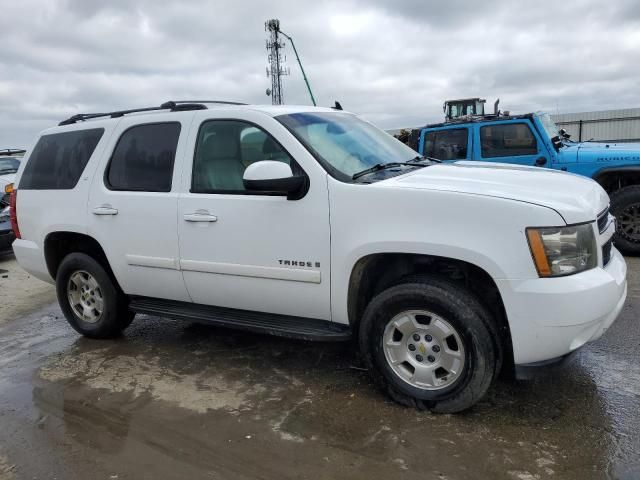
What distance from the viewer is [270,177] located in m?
3.27

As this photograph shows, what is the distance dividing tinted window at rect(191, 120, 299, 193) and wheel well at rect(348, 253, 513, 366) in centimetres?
102

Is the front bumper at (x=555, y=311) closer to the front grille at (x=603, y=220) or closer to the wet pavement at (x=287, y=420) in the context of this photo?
the front grille at (x=603, y=220)

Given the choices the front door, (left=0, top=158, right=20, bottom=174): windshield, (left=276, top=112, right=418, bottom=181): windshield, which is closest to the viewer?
the front door

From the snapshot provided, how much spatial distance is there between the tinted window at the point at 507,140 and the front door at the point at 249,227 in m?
5.40

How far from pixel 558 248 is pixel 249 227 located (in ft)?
6.21

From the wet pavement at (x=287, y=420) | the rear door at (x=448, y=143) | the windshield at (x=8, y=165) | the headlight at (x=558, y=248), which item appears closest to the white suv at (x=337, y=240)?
the headlight at (x=558, y=248)

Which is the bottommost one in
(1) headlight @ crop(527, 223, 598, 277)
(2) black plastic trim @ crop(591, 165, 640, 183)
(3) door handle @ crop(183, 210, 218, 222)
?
(1) headlight @ crop(527, 223, 598, 277)

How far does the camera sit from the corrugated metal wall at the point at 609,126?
1988cm

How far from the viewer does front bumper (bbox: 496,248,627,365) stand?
2781 mm

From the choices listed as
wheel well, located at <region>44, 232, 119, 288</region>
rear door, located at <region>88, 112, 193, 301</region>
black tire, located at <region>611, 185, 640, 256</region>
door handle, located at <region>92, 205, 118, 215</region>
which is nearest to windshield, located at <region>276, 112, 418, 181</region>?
rear door, located at <region>88, 112, 193, 301</region>

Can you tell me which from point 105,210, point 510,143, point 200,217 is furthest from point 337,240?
point 510,143

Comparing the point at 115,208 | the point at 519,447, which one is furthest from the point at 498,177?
the point at 115,208

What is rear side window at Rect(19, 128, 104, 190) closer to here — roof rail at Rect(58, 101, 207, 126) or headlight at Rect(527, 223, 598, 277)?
roof rail at Rect(58, 101, 207, 126)

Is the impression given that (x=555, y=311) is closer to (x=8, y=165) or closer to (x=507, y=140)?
(x=507, y=140)
